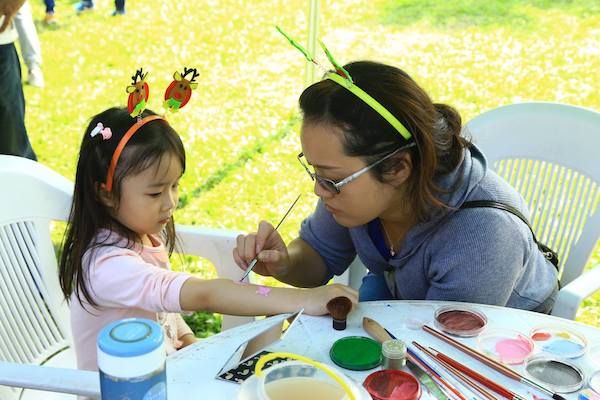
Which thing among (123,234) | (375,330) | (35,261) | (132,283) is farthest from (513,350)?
(35,261)

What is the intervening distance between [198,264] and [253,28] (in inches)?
126

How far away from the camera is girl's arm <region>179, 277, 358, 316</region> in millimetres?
1379

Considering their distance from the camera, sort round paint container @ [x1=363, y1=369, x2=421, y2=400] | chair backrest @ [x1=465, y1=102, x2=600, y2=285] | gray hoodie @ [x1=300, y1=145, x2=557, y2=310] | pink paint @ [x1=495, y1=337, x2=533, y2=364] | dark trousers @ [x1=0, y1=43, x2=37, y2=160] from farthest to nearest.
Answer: dark trousers @ [x1=0, y1=43, x2=37, y2=160] → chair backrest @ [x1=465, y1=102, x2=600, y2=285] → gray hoodie @ [x1=300, y1=145, x2=557, y2=310] → pink paint @ [x1=495, y1=337, x2=533, y2=364] → round paint container @ [x1=363, y1=369, x2=421, y2=400]

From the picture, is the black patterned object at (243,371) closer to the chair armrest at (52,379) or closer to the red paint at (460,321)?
the chair armrest at (52,379)

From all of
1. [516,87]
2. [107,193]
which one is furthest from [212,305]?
[516,87]

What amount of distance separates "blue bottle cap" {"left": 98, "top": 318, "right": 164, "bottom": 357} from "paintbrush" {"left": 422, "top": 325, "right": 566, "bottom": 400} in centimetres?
61

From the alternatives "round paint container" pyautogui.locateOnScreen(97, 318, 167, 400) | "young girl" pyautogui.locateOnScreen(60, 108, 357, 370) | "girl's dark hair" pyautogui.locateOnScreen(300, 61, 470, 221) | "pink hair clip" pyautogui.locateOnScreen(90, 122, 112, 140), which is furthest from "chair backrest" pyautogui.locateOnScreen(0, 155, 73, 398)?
"round paint container" pyautogui.locateOnScreen(97, 318, 167, 400)

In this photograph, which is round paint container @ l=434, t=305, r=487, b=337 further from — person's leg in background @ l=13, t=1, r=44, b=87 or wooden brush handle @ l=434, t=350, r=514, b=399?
person's leg in background @ l=13, t=1, r=44, b=87

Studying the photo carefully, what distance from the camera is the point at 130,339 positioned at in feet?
2.81

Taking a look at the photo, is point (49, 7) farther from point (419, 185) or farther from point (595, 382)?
point (595, 382)

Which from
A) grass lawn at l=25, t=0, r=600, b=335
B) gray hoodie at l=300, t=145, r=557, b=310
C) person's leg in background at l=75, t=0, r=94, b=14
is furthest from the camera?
person's leg in background at l=75, t=0, r=94, b=14

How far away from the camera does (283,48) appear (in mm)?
5379

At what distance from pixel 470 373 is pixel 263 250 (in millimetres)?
651

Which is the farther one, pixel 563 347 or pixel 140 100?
pixel 140 100
